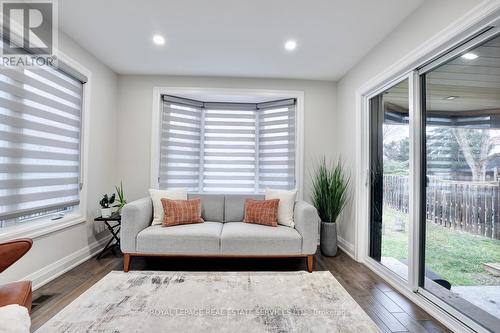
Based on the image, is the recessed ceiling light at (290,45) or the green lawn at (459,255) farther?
the recessed ceiling light at (290,45)

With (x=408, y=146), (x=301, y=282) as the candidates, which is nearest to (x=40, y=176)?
(x=301, y=282)

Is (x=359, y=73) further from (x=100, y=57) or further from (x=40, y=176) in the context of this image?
(x=40, y=176)

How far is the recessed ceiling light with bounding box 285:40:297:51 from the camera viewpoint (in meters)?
2.62

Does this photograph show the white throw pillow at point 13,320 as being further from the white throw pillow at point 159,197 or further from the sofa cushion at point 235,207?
the sofa cushion at point 235,207

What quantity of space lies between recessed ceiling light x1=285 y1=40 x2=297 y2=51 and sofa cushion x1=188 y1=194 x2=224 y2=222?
6.69 ft

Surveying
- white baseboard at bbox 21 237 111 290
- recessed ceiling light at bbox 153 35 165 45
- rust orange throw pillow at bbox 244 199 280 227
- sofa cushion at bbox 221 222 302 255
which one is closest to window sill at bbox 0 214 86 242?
white baseboard at bbox 21 237 111 290

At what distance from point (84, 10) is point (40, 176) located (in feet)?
5.17

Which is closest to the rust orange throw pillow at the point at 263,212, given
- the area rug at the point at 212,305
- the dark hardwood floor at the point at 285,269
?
the dark hardwood floor at the point at 285,269

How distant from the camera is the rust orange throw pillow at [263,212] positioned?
114 inches

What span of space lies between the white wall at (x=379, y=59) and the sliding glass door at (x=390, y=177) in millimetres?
267

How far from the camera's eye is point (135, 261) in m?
2.84

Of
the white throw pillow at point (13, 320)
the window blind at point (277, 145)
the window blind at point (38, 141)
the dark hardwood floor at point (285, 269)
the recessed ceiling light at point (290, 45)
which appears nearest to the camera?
the white throw pillow at point (13, 320)

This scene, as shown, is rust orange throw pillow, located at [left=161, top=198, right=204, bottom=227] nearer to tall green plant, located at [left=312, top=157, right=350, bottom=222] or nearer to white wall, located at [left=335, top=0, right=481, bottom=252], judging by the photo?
tall green plant, located at [left=312, top=157, right=350, bottom=222]

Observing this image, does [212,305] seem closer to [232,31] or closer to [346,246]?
[346,246]
